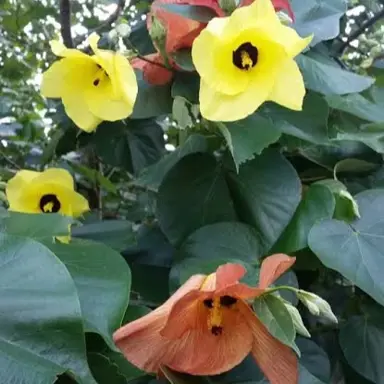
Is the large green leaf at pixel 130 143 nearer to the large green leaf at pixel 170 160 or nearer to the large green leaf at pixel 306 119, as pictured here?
the large green leaf at pixel 170 160

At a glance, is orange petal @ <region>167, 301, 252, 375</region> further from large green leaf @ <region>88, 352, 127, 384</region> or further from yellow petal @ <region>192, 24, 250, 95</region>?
yellow petal @ <region>192, 24, 250, 95</region>

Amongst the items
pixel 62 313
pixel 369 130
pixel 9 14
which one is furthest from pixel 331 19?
pixel 9 14

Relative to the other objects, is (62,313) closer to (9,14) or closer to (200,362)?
Result: (200,362)

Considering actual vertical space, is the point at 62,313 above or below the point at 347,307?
above

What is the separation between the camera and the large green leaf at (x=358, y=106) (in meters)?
0.66

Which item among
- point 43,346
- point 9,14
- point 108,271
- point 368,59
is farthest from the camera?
point 9,14

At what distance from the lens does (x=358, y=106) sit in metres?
0.66

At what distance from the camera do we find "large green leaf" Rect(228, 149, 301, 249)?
0.58 meters

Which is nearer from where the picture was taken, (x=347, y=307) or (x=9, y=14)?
(x=347, y=307)

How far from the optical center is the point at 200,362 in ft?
1.49

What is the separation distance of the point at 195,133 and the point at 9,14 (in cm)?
71

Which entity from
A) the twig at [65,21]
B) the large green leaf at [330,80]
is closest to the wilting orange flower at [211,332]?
the large green leaf at [330,80]

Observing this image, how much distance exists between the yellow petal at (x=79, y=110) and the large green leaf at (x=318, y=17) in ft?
0.65

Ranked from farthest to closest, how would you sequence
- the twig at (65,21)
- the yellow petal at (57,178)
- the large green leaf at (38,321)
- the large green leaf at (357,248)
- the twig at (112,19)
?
the twig at (112,19), the twig at (65,21), the yellow petal at (57,178), the large green leaf at (357,248), the large green leaf at (38,321)
